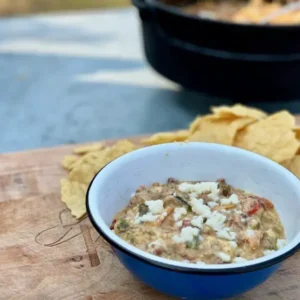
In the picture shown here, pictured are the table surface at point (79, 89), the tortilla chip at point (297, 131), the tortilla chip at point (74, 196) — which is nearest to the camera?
the tortilla chip at point (74, 196)

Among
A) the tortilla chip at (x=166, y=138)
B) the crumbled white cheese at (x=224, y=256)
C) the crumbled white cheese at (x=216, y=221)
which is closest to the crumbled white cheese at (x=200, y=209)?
the crumbled white cheese at (x=216, y=221)

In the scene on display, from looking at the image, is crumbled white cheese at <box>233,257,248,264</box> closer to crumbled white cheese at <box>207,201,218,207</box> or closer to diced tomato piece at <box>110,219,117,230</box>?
crumbled white cheese at <box>207,201,218,207</box>

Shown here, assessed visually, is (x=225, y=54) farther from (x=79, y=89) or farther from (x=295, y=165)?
(x=79, y=89)

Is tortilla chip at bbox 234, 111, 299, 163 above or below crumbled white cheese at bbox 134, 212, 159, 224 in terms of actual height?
below

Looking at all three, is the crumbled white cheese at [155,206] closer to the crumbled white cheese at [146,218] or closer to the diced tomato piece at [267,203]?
the crumbled white cheese at [146,218]

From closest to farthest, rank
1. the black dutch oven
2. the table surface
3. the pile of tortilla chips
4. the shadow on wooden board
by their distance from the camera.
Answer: the pile of tortilla chips, the black dutch oven, the table surface, the shadow on wooden board

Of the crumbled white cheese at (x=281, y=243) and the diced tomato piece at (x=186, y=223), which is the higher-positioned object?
the diced tomato piece at (x=186, y=223)

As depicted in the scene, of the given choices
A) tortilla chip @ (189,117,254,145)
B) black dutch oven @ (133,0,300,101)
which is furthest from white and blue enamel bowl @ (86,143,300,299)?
black dutch oven @ (133,0,300,101)
